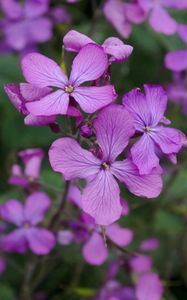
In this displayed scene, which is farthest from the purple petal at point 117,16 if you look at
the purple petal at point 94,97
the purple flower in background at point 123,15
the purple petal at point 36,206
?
the purple petal at point 94,97

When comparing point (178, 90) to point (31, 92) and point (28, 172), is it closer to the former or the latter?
point (28, 172)

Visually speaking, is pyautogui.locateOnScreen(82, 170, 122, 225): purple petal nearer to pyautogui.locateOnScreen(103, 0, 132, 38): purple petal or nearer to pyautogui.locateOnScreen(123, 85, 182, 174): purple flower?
pyautogui.locateOnScreen(123, 85, 182, 174): purple flower

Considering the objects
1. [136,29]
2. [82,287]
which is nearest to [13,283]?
[82,287]

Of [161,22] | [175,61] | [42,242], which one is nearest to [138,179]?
[42,242]

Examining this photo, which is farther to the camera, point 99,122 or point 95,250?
point 95,250

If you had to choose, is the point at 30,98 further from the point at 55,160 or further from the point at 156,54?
the point at 156,54

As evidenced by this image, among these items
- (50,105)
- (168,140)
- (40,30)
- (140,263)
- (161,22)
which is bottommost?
(140,263)

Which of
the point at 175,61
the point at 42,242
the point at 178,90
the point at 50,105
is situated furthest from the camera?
the point at 178,90
